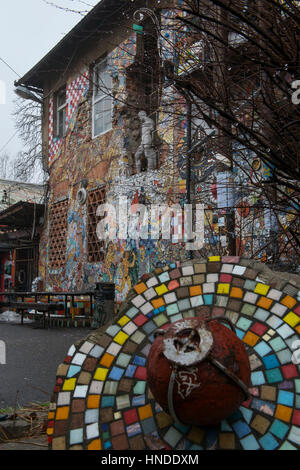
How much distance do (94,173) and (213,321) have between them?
10273 mm

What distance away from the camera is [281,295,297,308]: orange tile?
1.81 meters

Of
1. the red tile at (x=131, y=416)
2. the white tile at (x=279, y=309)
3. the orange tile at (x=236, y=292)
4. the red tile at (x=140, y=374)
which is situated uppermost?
the orange tile at (x=236, y=292)

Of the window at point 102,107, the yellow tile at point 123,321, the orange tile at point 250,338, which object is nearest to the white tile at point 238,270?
the orange tile at point 250,338

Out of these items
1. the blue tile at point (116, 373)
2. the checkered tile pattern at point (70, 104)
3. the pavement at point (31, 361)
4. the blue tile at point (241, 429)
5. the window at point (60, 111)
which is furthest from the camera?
the window at point (60, 111)

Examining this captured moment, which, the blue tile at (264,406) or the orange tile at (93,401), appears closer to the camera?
the blue tile at (264,406)

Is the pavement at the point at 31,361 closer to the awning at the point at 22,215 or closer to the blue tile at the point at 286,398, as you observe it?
the blue tile at the point at 286,398

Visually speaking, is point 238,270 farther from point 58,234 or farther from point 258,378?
point 58,234

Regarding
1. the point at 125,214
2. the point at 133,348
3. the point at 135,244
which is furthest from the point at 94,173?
the point at 133,348

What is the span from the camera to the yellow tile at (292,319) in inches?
69.5

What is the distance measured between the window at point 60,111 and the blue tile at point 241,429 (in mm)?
13114

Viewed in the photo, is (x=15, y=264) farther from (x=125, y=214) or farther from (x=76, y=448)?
(x=76, y=448)

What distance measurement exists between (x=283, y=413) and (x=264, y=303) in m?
0.46

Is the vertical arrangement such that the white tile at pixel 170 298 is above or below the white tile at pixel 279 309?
above

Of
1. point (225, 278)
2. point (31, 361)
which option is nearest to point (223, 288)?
point (225, 278)
